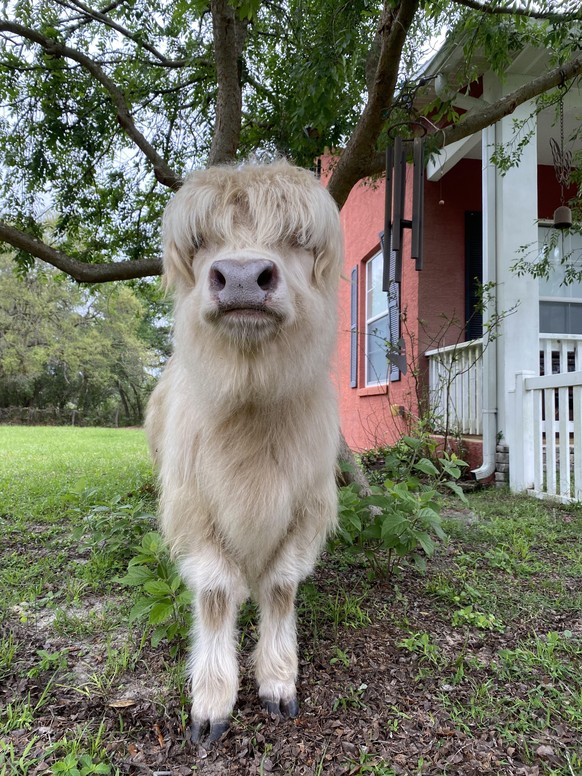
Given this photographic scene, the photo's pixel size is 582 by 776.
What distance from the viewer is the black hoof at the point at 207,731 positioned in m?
1.60

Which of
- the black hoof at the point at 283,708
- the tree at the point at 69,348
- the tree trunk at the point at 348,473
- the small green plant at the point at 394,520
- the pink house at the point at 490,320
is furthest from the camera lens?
the tree at the point at 69,348

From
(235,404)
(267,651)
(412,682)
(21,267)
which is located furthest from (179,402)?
(21,267)

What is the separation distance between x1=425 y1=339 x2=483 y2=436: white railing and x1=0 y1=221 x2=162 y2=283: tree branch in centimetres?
331

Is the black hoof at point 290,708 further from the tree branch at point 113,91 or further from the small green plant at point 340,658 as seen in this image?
the tree branch at point 113,91

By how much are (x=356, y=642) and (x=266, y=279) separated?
1615 millimetres

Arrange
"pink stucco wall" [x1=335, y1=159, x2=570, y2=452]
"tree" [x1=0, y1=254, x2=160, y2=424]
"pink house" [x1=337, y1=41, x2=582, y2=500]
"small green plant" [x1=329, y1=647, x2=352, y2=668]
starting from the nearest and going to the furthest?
"small green plant" [x1=329, y1=647, x2=352, y2=668] < "pink house" [x1=337, y1=41, x2=582, y2=500] < "pink stucco wall" [x1=335, y1=159, x2=570, y2=452] < "tree" [x1=0, y1=254, x2=160, y2=424]

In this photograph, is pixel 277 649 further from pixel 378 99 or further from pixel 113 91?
pixel 113 91

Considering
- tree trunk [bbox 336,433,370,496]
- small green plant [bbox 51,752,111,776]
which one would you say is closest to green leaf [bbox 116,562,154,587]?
small green plant [bbox 51,752,111,776]

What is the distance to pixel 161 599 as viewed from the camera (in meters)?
1.89

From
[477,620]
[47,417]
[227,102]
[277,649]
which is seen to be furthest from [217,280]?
[47,417]

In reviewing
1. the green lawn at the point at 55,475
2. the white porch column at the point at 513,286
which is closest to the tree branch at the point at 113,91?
the green lawn at the point at 55,475

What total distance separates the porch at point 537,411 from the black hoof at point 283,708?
330 cm

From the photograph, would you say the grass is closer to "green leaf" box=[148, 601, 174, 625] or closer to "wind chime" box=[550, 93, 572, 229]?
"green leaf" box=[148, 601, 174, 625]

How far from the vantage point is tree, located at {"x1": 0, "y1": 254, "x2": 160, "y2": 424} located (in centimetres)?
2781
